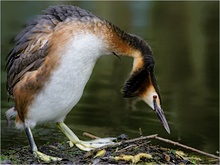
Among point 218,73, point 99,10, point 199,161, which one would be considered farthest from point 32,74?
point 99,10

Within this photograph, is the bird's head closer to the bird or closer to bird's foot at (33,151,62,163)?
the bird

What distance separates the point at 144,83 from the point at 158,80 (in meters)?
6.05

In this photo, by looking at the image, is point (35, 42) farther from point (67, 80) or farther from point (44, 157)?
point (44, 157)

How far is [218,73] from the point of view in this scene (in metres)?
14.7

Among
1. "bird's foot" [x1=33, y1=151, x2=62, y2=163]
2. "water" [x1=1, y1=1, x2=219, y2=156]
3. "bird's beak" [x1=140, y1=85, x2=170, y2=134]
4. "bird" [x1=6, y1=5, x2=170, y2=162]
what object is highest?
"bird" [x1=6, y1=5, x2=170, y2=162]

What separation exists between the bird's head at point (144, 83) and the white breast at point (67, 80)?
1.58ft

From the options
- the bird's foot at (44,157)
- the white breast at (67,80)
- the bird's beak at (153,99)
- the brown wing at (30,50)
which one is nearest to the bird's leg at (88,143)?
the white breast at (67,80)

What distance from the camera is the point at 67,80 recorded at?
7.20m

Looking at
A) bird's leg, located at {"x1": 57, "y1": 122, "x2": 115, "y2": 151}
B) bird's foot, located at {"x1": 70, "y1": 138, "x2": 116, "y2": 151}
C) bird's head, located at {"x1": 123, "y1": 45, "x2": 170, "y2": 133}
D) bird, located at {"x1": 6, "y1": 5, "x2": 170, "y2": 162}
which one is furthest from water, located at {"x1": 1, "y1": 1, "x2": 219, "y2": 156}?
bird's head, located at {"x1": 123, "y1": 45, "x2": 170, "y2": 133}

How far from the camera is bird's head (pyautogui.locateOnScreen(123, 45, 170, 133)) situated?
24.9 feet

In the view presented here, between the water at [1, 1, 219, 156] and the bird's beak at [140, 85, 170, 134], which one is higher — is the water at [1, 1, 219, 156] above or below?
below

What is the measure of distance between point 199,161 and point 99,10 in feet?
48.0

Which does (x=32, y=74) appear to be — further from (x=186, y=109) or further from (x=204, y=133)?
(x=186, y=109)

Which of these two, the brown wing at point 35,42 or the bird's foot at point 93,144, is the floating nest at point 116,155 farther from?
the brown wing at point 35,42
